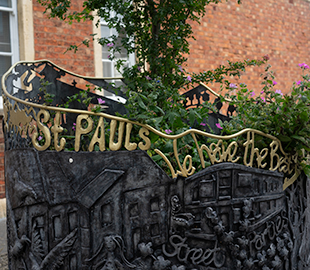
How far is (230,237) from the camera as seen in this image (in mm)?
2070

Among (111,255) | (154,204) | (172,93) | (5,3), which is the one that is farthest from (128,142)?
(5,3)

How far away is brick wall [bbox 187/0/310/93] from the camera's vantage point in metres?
7.38

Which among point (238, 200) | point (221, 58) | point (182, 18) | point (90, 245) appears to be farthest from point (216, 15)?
point (90, 245)

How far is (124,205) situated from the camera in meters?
1.90

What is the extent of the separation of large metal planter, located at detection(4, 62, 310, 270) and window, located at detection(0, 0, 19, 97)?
10.8 ft

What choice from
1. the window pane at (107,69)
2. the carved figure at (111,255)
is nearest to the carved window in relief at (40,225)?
the carved figure at (111,255)

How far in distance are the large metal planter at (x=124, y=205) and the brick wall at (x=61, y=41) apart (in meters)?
3.34

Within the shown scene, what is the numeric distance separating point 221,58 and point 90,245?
21.1ft

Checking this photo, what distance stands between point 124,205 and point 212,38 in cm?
626

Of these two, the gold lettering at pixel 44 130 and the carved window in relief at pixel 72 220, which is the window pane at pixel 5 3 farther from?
the carved window in relief at pixel 72 220

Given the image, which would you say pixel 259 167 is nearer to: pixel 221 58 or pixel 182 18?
pixel 182 18

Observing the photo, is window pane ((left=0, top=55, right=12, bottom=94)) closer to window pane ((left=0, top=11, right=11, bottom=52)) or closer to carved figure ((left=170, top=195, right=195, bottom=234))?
window pane ((left=0, top=11, right=11, bottom=52))

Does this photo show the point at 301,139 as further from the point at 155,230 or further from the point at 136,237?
the point at 136,237

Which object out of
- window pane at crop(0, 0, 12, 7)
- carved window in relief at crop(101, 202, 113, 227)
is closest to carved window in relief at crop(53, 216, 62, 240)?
carved window in relief at crop(101, 202, 113, 227)
